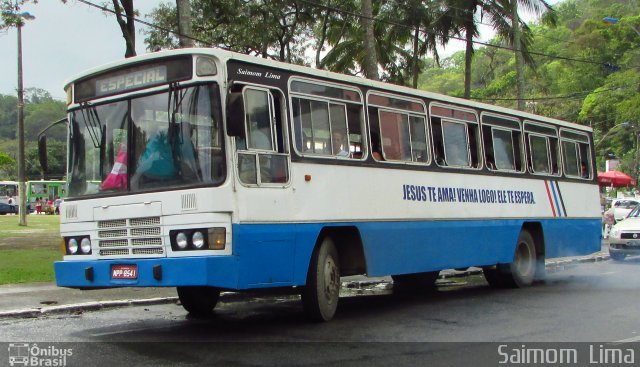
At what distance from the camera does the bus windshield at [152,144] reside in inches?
313

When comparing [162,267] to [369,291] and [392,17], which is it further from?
[392,17]

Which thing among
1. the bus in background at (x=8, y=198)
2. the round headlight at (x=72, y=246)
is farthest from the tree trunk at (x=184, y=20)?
the bus in background at (x=8, y=198)

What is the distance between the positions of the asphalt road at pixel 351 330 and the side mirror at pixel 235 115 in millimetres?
2255

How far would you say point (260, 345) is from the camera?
25.9ft

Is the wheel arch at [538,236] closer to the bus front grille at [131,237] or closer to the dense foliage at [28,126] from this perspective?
the bus front grille at [131,237]

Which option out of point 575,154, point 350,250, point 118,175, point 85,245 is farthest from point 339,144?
point 575,154

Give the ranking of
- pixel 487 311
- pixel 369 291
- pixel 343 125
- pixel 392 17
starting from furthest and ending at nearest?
pixel 392 17 → pixel 369 291 → pixel 487 311 → pixel 343 125

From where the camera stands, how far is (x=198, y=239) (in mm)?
7770

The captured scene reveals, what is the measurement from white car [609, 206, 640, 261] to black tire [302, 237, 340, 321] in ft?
36.1

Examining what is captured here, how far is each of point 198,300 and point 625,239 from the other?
12.0 metres

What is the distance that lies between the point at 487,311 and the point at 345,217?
2.65 meters

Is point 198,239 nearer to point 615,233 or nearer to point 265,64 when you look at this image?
point 265,64

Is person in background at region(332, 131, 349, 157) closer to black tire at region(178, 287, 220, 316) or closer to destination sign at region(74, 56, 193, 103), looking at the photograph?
destination sign at region(74, 56, 193, 103)

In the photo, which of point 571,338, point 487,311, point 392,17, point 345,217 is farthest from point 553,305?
point 392,17
